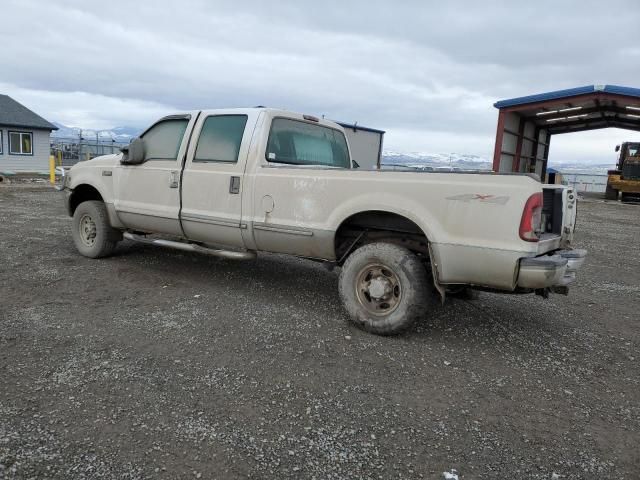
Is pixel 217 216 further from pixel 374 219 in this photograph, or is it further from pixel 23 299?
pixel 23 299

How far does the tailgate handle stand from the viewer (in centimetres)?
494

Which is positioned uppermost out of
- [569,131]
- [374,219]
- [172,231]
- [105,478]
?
[569,131]

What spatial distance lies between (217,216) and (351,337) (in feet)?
6.50

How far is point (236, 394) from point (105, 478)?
969mm

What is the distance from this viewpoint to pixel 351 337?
13.7 feet

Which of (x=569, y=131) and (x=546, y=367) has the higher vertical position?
(x=569, y=131)

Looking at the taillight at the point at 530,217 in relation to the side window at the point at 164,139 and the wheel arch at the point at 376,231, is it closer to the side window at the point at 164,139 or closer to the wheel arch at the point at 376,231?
the wheel arch at the point at 376,231

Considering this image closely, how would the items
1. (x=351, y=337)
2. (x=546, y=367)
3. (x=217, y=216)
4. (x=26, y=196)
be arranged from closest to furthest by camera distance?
(x=546, y=367)
(x=351, y=337)
(x=217, y=216)
(x=26, y=196)

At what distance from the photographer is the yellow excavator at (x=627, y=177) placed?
23.5 meters

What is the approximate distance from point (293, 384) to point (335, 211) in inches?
65.6

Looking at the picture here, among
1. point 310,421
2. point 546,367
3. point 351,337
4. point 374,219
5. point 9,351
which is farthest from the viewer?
point 374,219

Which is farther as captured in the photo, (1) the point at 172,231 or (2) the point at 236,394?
(1) the point at 172,231

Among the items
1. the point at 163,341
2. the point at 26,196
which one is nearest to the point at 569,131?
the point at 26,196

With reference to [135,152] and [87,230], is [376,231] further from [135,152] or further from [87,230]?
[87,230]
